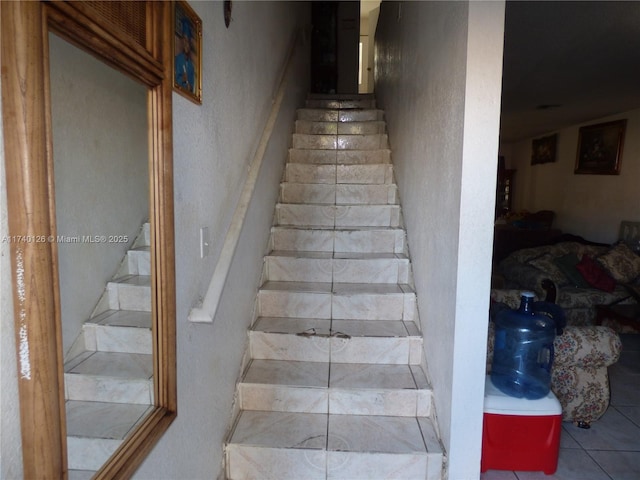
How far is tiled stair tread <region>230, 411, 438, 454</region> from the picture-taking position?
1579mm

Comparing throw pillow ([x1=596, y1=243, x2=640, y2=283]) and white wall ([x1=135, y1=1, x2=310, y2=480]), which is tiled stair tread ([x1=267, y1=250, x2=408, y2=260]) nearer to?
white wall ([x1=135, y1=1, x2=310, y2=480])

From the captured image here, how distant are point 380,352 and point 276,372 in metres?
0.54

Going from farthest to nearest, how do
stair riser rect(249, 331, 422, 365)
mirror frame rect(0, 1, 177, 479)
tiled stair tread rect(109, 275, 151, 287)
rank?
stair riser rect(249, 331, 422, 365) → tiled stair tread rect(109, 275, 151, 287) → mirror frame rect(0, 1, 177, 479)

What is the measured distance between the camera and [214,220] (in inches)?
55.9

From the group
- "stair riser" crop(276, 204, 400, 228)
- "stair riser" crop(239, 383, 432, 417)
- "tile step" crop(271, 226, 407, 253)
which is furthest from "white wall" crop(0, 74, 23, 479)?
"stair riser" crop(276, 204, 400, 228)

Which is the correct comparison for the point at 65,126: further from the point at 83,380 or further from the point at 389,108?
the point at 389,108

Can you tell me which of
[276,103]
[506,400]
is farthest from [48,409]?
[276,103]

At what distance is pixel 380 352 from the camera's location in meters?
1.98

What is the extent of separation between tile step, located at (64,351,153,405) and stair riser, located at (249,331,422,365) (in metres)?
1.03

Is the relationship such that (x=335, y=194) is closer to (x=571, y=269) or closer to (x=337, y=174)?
(x=337, y=174)

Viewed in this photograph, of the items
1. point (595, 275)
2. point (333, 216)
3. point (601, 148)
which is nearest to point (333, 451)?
point (333, 216)

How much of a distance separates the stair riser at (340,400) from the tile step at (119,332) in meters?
0.94

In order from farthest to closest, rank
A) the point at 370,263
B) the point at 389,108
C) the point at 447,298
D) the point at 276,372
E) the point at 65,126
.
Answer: the point at 389,108 → the point at 370,263 → the point at 276,372 → the point at 447,298 → the point at 65,126

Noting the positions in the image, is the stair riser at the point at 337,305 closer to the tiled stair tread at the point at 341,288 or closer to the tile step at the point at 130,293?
the tiled stair tread at the point at 341,288
